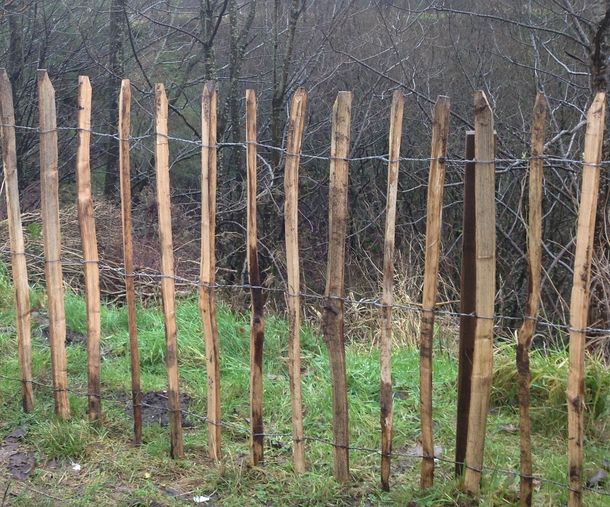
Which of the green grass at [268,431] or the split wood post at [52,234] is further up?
the split wood post at [52,234]

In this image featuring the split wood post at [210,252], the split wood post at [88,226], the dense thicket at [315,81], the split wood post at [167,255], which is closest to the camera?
the split wood post at [210,252]

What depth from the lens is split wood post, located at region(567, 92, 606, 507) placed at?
9.84ft

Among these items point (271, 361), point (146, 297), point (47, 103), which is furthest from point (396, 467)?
point (146, 297)

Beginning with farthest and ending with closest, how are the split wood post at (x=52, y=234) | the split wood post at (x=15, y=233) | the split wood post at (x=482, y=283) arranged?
the split wood post at (x=15, y=233)
the split wood post at (x=52, y=234)
the split wood post at (x=482, y=283)

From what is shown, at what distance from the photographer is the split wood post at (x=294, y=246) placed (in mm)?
3555

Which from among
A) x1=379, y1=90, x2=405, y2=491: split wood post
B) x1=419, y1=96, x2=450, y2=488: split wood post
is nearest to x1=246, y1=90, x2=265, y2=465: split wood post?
x1=379, y1=90, x2=405, y2=491: split wood post

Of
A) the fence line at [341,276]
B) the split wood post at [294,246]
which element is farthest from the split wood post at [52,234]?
the split wood post at [294,246]

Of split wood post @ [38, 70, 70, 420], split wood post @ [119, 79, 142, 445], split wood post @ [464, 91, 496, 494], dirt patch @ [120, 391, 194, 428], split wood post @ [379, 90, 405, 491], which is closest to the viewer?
split wood post @ [464, 91, 496, 494]

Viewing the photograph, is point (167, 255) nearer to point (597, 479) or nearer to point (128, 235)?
point (128, 235)

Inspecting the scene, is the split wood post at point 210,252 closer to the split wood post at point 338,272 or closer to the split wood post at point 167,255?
the split wood post at point 167,255

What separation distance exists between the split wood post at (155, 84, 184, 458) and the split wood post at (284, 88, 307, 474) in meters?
0.65

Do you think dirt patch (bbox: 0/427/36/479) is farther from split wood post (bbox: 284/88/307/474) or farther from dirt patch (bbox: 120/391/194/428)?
split wood post (bbox: 284/88/307/474)

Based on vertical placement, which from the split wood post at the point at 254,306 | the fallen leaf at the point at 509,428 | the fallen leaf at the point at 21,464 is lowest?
the fallen leaf at the point at 509,428

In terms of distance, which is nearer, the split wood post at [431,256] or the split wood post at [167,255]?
the split wood post at [431,256]
